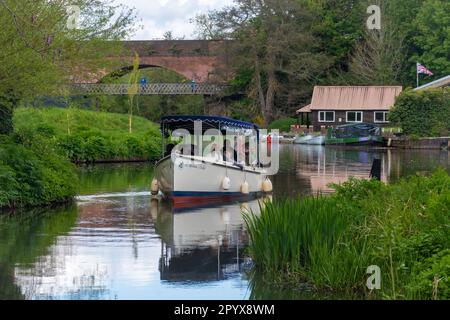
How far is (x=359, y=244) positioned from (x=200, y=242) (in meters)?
5.93

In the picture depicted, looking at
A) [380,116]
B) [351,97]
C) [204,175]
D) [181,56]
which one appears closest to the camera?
[204,175]

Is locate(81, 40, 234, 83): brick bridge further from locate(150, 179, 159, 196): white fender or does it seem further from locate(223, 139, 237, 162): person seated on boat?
locate(150, 179, 159, 196): white fender

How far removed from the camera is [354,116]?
8994 cm

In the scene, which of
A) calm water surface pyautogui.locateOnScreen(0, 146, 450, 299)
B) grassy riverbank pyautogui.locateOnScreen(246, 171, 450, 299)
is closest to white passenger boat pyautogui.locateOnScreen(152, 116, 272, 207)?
calm water surface pyautogui.locateOnScreen(0, 146, 450, 299)

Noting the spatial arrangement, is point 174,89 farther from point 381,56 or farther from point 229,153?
point 229,153

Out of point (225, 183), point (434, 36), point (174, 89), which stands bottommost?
point (225, 183)

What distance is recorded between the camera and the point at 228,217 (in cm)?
2545

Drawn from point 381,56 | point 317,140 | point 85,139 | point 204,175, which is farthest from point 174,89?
point 204,175

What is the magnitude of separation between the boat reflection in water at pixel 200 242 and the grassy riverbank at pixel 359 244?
110 centimetres

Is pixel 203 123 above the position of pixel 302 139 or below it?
above

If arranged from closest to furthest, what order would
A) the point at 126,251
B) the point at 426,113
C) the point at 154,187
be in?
1. the point at 126,251
2. the point at 154,187
3. the point at 426,113

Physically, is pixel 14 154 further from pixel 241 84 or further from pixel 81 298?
pixel 241 84
